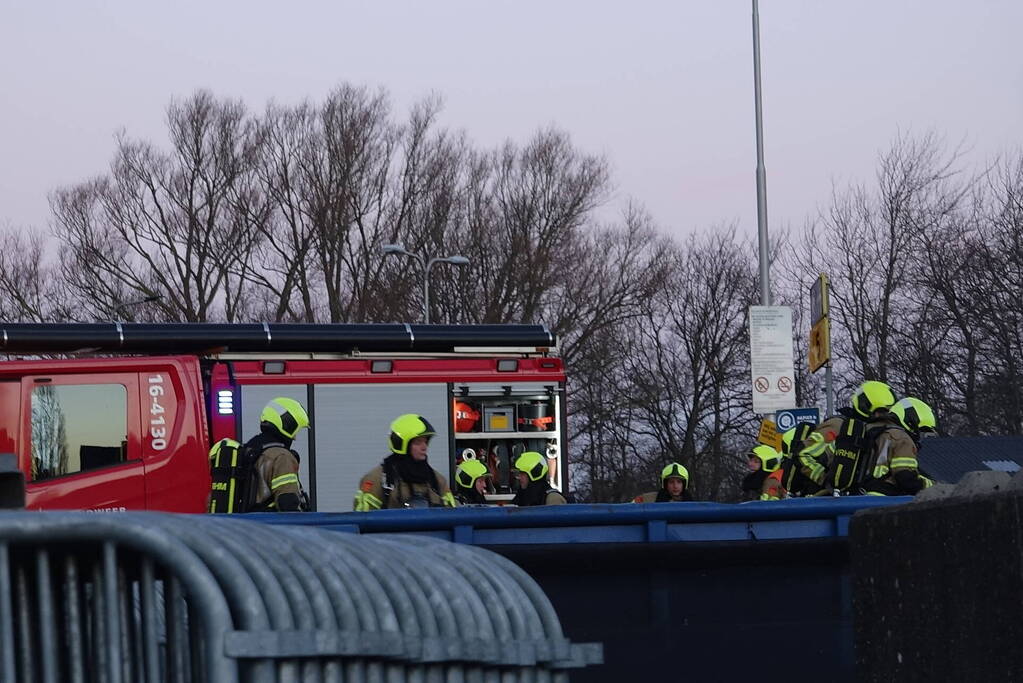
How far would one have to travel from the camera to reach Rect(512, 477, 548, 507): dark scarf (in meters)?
13.5

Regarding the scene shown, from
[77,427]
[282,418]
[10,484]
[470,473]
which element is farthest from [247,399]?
[10,484]

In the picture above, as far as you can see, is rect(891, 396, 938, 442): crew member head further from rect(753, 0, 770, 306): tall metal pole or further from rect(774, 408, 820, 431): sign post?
rect(753, 0, 770, 306): tall metal pole

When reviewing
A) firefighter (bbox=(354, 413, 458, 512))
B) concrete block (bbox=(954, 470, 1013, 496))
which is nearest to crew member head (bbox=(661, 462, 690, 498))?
firefighter (bbox=(354, 413, 458, 512))

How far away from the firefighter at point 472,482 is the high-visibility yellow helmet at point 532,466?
1.09 ft

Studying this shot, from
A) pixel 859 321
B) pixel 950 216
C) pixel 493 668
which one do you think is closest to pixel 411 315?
pixel 859 321

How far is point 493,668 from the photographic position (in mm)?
3625

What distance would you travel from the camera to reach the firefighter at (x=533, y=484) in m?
13.5

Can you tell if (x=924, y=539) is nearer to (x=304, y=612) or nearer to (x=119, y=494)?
(x=304, y=612)

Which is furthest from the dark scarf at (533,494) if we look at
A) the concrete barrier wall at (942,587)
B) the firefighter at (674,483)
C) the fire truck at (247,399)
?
the concrete barrier wall at (942,587)

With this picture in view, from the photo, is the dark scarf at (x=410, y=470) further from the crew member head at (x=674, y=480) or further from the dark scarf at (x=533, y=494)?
the crew member head at (x=674, y=480)

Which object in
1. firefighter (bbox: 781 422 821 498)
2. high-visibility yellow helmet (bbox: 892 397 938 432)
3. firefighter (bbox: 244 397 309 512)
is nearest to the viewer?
high-visibility yellow helmet (bbox: 892 397 938 432)

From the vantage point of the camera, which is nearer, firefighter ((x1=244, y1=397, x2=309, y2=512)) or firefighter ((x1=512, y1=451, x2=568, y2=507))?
firefighter ((x1=244, y1=397, x2=309, y2=512))

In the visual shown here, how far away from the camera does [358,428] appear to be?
14609 millimetres

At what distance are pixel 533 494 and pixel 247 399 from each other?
2.60 metres
